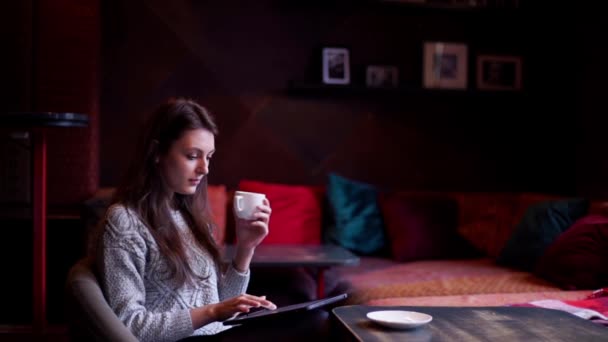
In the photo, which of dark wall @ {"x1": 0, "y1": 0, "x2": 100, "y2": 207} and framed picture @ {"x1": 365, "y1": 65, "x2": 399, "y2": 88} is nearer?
dark wall @ {"x1": 0, "y1": 0, "x2": 100, "y2": 207}

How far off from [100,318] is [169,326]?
161mm

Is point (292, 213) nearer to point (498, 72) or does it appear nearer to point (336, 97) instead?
point (336, 97)

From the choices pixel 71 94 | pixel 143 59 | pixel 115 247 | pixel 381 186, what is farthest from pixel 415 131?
pixel 115 247

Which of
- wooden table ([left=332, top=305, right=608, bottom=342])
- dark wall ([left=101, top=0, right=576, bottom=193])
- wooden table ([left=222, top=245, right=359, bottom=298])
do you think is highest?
dark wall ([left=101, top=0, right=576, bottom=193])

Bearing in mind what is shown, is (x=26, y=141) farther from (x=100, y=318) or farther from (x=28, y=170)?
(x=100, y=318)

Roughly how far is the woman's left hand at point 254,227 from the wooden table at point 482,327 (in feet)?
0.94

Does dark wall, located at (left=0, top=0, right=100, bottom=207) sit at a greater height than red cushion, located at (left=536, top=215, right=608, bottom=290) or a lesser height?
greater

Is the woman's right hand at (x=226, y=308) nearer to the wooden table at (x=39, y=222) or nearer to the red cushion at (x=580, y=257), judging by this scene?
the wooden table at (x=39, y=222)

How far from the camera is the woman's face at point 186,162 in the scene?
5.22ft

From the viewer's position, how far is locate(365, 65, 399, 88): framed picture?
374 cm

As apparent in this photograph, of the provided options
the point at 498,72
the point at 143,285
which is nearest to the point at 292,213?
the point at 498,72

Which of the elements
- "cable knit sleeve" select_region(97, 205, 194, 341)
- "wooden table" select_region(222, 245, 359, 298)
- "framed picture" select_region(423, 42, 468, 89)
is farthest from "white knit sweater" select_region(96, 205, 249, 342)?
"framed picture" select_region(423, 42, 468, 89)

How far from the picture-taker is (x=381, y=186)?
3850mm

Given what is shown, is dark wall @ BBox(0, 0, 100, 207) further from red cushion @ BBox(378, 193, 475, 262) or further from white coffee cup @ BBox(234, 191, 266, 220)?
white coffee cup @ BBox(234, 191, 266, 220)
